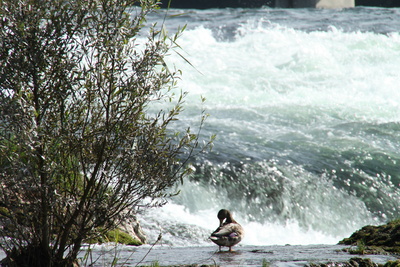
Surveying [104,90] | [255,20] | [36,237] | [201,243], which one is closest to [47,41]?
[104,90]

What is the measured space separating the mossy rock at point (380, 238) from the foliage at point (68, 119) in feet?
9.75

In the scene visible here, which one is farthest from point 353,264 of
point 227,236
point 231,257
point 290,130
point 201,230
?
point 290,130

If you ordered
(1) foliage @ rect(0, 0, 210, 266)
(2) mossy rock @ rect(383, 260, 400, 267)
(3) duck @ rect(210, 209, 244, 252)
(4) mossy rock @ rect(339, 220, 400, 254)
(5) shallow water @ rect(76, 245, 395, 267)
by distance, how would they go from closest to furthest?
(1) foliage @ rect(0, 0, 210, 266) → (2) mossy rock @ rect(383, 260, 400, 267) → (5) shallow water @ rect(76, 245, 395, 267) → (4) mossy rock @ rect(339, 220, 400, 254) → (3) duck @ rect(210, 209, 244, 252)

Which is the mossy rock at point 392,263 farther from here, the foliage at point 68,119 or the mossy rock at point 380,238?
the foliage at point 68,119

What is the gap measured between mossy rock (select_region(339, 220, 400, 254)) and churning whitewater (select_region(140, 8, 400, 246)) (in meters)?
3.02

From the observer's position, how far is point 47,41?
3.96 meters

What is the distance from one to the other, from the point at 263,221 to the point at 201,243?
2018 mm

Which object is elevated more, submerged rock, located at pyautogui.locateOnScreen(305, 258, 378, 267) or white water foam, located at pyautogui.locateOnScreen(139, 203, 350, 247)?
submerged rock, located at pyautogui.locateOnScreen(305, 258, 378, 267)

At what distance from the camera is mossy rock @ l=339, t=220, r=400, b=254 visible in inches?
242

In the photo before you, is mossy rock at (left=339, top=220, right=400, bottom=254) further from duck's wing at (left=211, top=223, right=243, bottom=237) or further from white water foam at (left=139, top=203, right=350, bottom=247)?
white water foam at (left=139, top=203, right=350, bottom=247)

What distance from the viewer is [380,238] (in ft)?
21.7

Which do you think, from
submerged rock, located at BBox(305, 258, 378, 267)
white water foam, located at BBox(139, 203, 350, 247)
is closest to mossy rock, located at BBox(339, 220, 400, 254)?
submerged rock, located at BBox(305, 258, 378, 267)

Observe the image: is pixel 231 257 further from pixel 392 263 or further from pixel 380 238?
pixel 380 238

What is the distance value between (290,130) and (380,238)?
373 inches
